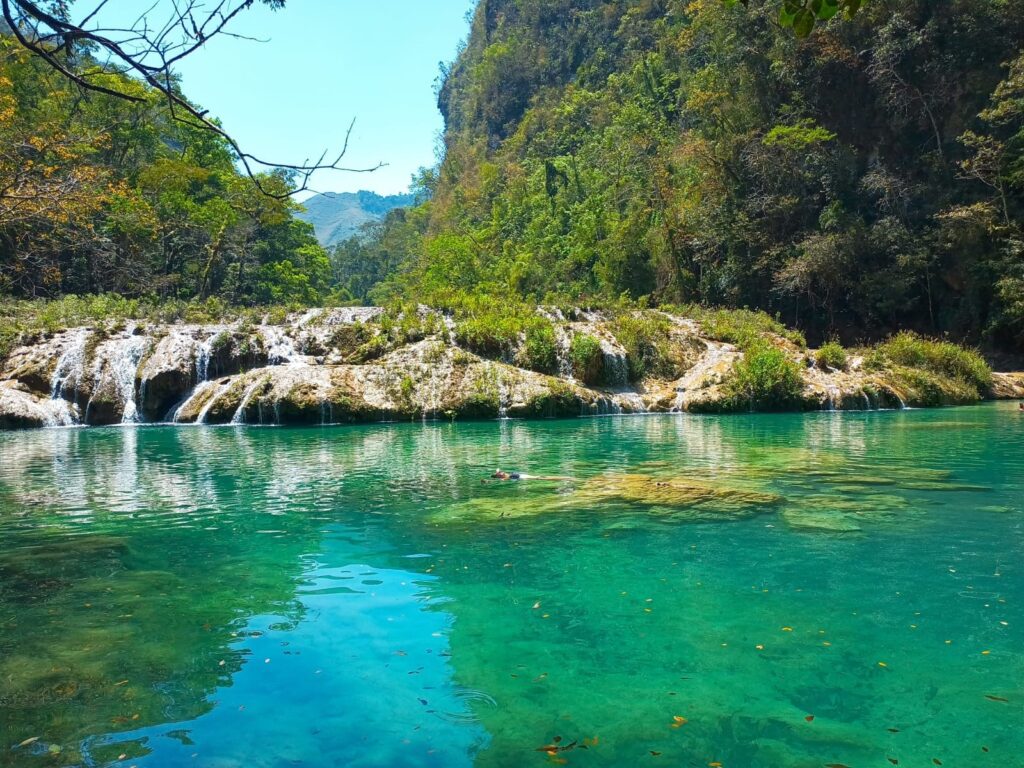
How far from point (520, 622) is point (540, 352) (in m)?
17.6

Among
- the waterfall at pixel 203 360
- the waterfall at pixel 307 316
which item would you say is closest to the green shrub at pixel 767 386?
the waterfall at pixel 307 316

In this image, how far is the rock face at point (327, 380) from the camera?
1883 cm

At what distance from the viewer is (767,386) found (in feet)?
66.9

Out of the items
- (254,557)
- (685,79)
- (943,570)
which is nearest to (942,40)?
(685,79)

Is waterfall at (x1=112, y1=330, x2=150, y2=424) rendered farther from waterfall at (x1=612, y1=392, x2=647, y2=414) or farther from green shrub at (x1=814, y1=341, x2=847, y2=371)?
green shrub at (x1=814, y1=341, x2=847, y2=371)

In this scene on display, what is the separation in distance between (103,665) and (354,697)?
1392mm

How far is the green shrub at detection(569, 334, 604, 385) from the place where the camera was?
21469 mm

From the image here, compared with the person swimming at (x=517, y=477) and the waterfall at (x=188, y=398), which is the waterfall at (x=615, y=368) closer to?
the waterfall at (x=188, y=398)

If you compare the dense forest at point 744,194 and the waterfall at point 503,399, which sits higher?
the dense forest at point 744,194

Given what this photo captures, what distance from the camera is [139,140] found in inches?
1487

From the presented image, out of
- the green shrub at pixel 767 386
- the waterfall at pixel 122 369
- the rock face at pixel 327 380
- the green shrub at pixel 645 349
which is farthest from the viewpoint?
the green shrub at pixel 645 349

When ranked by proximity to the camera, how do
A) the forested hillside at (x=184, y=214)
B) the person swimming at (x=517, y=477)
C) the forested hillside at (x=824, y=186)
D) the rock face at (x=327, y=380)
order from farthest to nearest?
the forested hillside at (x=184, y=214)
the forested hillside at (x=824, y=186)
the rock face at (x=327, y=380)
the person swimming at (x=517, y=477)

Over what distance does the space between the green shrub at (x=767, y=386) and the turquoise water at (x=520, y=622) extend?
11.4m

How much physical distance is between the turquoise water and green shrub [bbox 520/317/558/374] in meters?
12.7
